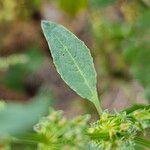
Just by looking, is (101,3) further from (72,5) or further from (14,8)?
(14,8)

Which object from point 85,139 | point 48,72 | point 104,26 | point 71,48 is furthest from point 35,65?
point 85,139

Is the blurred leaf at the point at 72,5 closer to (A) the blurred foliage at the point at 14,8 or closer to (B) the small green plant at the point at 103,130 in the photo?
(A) the blurred foliage at the point at 14,8

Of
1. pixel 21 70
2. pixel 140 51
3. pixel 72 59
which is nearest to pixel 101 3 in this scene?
pixel 140 51

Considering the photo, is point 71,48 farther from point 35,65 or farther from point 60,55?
point 35,65

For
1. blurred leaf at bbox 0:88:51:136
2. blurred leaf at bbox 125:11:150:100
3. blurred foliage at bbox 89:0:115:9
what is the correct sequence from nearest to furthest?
blurred leaf at bbox 0:88:51:136, blurred foliage at bbox 89:0:115:9, blurred leaf at bbox 125:11:150:100

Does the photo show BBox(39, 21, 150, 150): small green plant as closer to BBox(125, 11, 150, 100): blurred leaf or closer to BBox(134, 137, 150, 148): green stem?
BBox(134, 137, 150, 148): green stem


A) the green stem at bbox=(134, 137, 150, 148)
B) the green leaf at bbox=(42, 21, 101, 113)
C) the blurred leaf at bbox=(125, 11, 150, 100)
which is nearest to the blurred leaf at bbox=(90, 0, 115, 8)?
the blurred leaf at bbox=(125, 11, 150, 100)
